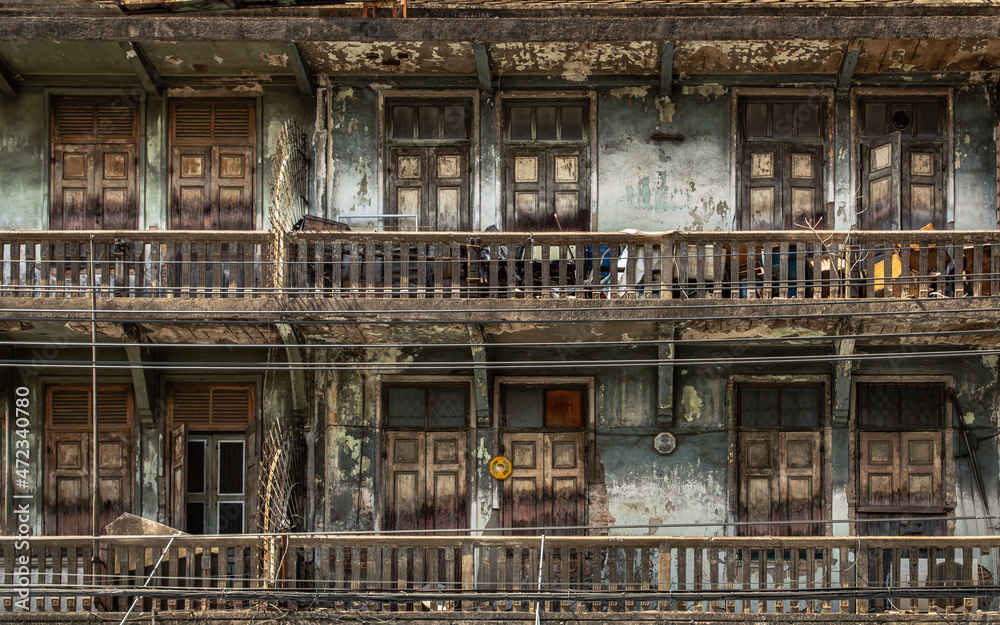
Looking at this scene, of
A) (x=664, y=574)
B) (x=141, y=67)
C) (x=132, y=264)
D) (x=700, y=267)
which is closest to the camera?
(x=664, y=574)

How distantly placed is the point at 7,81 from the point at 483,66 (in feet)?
16.6

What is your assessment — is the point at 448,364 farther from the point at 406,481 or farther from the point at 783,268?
the point at 783,268

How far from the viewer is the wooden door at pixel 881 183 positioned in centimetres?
970

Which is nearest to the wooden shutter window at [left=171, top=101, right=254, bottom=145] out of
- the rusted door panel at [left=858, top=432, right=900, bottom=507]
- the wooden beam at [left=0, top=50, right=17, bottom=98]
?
the wooden beam at [left=0, top=50, right=17, bottom=98]

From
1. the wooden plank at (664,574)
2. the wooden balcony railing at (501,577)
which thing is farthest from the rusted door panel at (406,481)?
the wooden plank at (664,574)

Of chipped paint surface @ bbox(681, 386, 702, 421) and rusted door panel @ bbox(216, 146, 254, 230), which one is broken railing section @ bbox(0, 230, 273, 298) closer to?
rusted door panel @ bbox(216, 146, 254, 230)

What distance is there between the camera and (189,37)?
9.49 m

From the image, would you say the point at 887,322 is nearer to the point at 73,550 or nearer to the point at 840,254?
the point at 840,254

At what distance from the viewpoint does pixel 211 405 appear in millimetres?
10164

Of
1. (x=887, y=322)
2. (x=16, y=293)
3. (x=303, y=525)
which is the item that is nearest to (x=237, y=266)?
(x=16, y=293)

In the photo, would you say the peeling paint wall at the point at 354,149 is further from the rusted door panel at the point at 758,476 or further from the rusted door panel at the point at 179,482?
the rusted door panel at the point at 758,476

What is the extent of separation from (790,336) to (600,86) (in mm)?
3303

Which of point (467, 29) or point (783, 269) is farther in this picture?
point (467, 29)

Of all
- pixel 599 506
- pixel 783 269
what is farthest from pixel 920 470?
pixel 599 506
